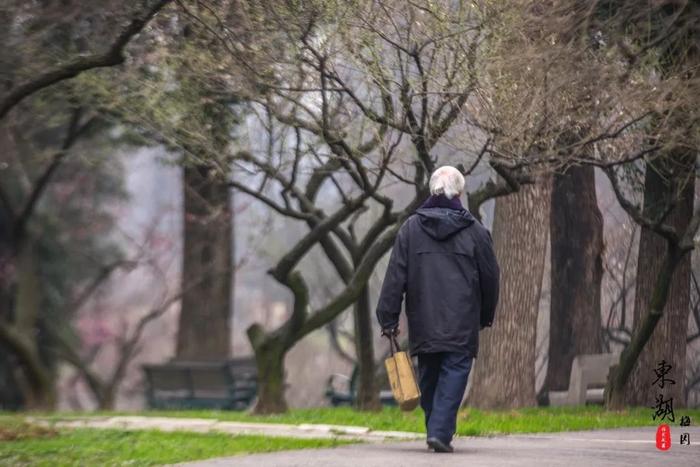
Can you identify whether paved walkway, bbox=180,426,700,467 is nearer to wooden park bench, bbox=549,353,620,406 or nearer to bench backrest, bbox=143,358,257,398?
wooden park bench, bbox=549,353,620,406

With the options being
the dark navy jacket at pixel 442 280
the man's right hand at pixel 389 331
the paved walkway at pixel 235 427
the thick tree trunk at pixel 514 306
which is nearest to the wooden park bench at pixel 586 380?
the thick tree trunk at pixel 514 306

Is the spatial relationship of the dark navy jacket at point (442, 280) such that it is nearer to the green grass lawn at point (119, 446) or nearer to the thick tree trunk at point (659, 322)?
the green grass lawn at point (119, 446)

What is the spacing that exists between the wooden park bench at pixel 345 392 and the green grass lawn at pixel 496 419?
5056 millimetres

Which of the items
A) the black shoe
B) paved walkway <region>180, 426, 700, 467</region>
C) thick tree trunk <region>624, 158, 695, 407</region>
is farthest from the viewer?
thick tree trunk <region>624, 158, 695, 407</region>

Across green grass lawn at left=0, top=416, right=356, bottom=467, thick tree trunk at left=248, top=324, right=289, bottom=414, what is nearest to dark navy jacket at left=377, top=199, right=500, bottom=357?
green grass lawn at left=0, top=416, right=356, bottom=467

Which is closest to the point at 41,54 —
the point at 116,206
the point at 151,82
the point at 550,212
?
the point at 151,82

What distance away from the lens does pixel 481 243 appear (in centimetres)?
1022

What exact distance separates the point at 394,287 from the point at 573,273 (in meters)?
8.32

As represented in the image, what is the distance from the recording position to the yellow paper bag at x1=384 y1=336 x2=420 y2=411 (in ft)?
33.0

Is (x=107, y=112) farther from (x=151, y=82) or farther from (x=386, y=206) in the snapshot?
(x=386, y=206)

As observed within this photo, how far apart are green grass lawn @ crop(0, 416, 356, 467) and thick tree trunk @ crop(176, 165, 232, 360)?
11.6 metres

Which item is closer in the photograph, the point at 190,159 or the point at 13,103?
the point at 13,103

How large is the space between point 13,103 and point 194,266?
12410 mm

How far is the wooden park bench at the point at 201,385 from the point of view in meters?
22.0
